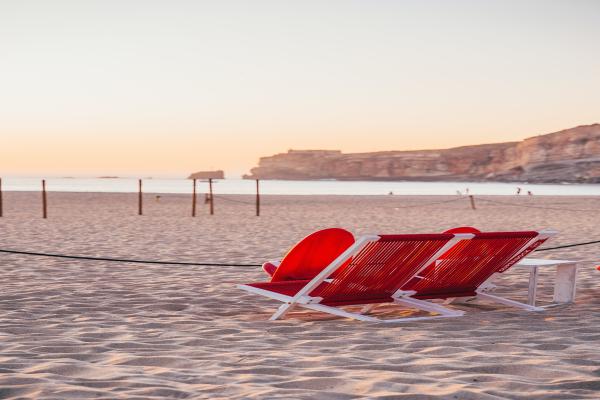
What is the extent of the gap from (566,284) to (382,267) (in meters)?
2.21

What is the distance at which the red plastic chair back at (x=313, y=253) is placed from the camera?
229 inches

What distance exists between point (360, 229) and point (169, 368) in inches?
540

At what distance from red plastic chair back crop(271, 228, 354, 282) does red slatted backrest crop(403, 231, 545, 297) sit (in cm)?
68

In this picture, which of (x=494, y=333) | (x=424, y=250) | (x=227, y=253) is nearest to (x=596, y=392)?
(x=494, y=333)

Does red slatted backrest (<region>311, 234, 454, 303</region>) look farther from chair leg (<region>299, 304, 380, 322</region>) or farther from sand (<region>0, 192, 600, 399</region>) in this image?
sand (<region>0, 192, 600, 399</region>)

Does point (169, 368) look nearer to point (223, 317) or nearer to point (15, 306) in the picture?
point (223, 317)

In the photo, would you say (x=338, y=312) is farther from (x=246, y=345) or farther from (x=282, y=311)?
(x=246, y=345)

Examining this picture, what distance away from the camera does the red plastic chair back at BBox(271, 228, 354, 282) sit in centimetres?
583

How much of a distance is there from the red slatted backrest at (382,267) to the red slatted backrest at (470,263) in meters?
0.40

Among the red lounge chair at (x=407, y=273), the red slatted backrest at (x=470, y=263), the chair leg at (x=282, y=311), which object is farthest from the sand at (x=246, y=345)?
the red slatted backrest at (x=470, y=263)

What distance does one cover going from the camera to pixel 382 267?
210 inches

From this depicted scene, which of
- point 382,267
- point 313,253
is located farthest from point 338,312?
point 313,253

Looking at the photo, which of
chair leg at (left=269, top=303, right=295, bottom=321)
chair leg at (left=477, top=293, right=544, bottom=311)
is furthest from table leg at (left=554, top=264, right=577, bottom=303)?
chair leg at (left=269, top=303, right=295, bottom=321)

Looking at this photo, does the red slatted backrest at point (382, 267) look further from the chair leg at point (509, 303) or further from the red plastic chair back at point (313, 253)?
the chair leg at point (509, 303)
